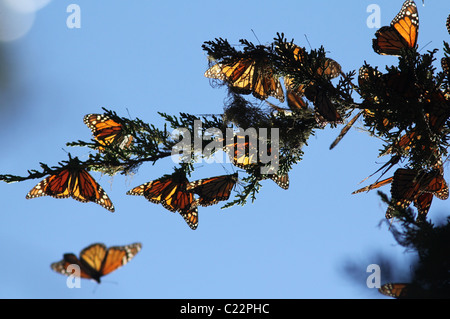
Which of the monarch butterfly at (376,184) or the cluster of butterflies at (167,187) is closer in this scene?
the cluster of butterflies at (167,187)

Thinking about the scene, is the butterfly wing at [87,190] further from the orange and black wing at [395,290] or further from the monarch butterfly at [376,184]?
the orange and black wing at [395,290]

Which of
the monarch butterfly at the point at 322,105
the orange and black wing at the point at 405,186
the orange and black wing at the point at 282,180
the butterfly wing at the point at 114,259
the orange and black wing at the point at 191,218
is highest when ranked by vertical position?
the monarch butterfly at the point at 322,105

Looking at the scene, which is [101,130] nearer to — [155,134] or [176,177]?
[155,134]

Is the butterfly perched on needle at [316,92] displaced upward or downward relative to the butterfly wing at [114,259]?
upward

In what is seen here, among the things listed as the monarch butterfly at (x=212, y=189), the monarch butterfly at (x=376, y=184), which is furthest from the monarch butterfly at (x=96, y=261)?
the monarch butterfly at (x=376, y=184)

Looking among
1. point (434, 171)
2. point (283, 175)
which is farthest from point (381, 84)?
point (283, 175)

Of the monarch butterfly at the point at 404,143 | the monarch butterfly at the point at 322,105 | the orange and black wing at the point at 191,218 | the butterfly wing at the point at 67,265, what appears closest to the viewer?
the butterfly wing at the point at 67,265

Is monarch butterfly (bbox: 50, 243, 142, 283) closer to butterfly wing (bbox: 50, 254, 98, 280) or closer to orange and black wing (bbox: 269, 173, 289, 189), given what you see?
butterfly wing (bbox: 50, 254, 98, 280)

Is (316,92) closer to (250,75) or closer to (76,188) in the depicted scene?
(250,75)
